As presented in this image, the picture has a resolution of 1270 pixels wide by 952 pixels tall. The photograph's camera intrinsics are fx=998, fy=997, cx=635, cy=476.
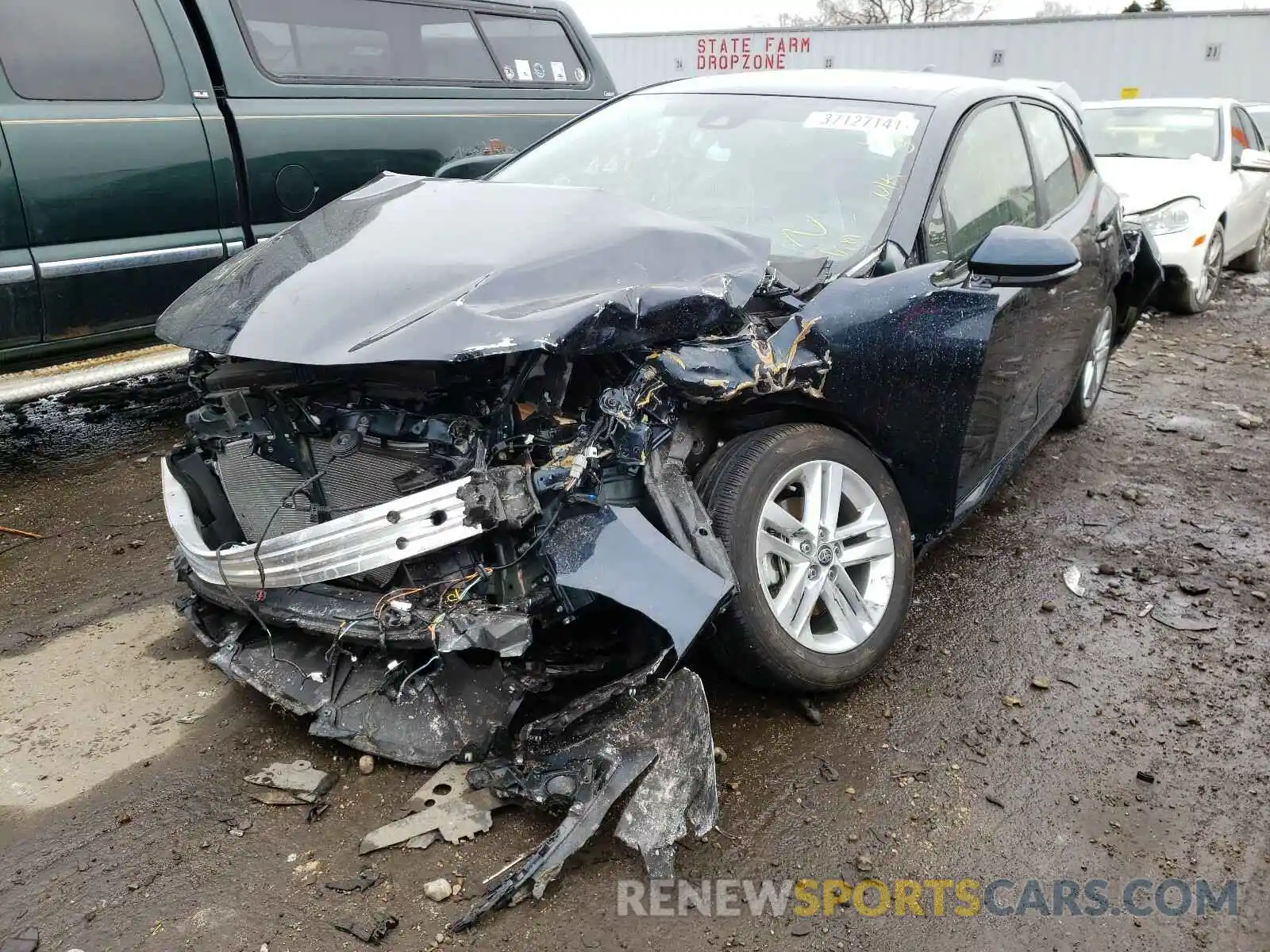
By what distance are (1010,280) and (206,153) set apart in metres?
3.64

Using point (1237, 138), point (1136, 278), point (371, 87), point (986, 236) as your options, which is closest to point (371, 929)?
point (986, 236)

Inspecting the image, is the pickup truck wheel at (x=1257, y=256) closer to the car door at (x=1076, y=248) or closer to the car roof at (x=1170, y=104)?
the car roof at (x=1170, y=104)

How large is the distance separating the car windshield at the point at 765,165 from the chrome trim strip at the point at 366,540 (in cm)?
137

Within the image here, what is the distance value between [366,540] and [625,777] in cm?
80

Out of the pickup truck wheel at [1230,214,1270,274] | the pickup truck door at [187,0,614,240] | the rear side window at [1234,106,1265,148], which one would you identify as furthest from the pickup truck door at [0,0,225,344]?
the pickup truck wheel at [1230,214,1270,274]

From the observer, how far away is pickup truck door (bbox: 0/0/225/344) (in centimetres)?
413

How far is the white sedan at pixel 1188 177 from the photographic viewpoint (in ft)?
25.4

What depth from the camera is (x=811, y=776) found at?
2.61 meters

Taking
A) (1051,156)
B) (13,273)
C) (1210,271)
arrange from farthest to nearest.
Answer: (1210,271) < (1051,156) < (13,273)

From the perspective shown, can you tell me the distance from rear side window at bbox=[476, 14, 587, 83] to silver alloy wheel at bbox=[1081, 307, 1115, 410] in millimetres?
3762

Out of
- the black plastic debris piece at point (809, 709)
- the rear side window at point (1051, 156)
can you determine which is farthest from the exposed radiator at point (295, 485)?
the rear side window at point (1051, 156)

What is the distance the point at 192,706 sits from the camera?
2.87m

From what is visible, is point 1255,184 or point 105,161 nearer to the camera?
point 105,161

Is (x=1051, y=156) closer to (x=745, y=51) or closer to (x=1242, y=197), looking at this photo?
(x=1242, y=197)
